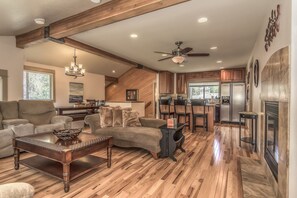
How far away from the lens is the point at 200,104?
19.0 feet

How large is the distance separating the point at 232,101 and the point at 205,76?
188 cm

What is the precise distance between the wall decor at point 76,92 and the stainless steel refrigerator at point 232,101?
6304mm

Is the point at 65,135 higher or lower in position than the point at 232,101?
lower

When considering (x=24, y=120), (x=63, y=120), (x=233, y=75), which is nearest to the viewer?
(x=24, y=120)

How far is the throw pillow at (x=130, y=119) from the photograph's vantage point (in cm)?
389

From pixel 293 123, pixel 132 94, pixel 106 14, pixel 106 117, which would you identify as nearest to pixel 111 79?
pixel 132 94

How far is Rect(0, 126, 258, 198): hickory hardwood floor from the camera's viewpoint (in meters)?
2.10

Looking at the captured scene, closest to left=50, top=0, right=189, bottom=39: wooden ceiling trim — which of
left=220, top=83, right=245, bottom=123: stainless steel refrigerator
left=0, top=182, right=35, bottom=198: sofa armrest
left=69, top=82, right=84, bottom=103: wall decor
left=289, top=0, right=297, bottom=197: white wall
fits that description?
left=289, top=0, right=297, bottom=197: white wall

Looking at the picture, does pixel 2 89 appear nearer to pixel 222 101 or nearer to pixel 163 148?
pixel 163 148

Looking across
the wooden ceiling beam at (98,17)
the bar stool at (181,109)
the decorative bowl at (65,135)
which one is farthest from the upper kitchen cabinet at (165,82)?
the decorative bowl at (65,135)

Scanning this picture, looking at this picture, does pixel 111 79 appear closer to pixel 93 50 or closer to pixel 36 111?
pixel 93 50

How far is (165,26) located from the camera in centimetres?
336

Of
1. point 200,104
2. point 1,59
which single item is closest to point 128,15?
point 1,59

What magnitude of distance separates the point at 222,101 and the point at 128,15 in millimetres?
6317
